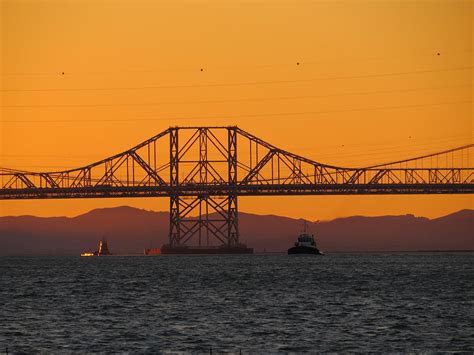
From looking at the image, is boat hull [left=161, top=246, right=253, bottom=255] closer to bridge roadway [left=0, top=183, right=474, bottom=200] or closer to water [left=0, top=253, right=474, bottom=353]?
bridge roadway [left=0, top=183, right=474, bottom=200]

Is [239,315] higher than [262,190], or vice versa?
[262,190]

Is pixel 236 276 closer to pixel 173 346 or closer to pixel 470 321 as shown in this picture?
pixel 470 321

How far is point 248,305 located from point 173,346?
64.3 ft

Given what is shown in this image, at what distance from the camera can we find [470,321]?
5769cm

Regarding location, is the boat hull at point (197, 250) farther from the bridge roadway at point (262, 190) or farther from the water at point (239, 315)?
the water at point (239, 315)

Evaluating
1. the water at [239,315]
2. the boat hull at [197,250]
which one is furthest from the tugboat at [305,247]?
the water at [239,315]

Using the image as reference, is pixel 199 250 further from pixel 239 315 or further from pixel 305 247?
pixel 239 315

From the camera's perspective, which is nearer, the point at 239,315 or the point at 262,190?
the point at 239,315

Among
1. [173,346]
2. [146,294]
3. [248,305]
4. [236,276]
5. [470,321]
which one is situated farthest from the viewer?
[236,276]

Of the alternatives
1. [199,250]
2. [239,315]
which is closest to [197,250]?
[199,250]

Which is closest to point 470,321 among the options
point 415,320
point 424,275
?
point 415,320

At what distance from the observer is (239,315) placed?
61500 mm

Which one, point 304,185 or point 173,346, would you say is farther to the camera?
point 304,185

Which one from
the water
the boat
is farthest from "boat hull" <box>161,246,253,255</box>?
the water
